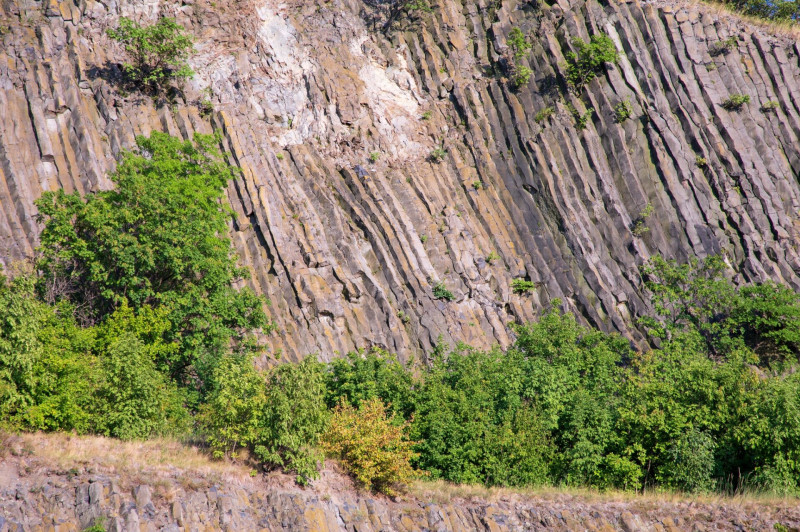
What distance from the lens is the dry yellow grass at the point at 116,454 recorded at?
18.4 meters

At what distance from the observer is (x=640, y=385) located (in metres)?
27.9

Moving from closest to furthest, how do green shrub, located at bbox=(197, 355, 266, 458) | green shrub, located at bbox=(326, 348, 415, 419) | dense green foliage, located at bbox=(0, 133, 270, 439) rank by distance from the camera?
green shrub, located at bbox=(197, 355, 266, 458) < dense green foliage, located at bbox=(0, 133, 270, 439) < green shrub, located at bbox=(326, 348, 415, 419)

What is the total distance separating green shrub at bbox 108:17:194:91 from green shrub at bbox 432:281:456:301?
1684cm

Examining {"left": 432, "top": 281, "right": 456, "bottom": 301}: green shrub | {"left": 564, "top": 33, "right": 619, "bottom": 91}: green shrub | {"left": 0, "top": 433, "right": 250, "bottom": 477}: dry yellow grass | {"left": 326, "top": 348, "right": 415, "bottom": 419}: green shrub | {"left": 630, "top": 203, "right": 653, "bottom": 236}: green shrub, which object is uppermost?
{"left": 564, "top": 33, "right": 619, "bottom": 91}: green shrub

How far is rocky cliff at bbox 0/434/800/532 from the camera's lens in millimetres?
17156

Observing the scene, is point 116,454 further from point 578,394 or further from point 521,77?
point 521,77

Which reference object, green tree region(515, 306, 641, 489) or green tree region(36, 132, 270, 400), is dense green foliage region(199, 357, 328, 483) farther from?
green tree region(515, 306, 641, 489)

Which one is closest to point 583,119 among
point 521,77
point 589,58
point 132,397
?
point 589,58

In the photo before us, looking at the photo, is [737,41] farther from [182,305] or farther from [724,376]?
[182,305]

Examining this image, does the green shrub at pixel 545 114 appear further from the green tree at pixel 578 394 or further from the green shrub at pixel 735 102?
the green tree at pixel 578 394

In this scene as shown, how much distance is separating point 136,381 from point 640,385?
18912mm

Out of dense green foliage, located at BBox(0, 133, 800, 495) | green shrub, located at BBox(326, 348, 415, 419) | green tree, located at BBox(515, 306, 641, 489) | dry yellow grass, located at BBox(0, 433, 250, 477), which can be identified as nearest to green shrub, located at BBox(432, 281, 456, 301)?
dense green foliage, located at BBox(0, 133, 800, 495)


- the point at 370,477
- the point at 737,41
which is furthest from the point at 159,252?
the point at 737,41

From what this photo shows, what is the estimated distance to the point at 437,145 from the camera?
1564 inches
